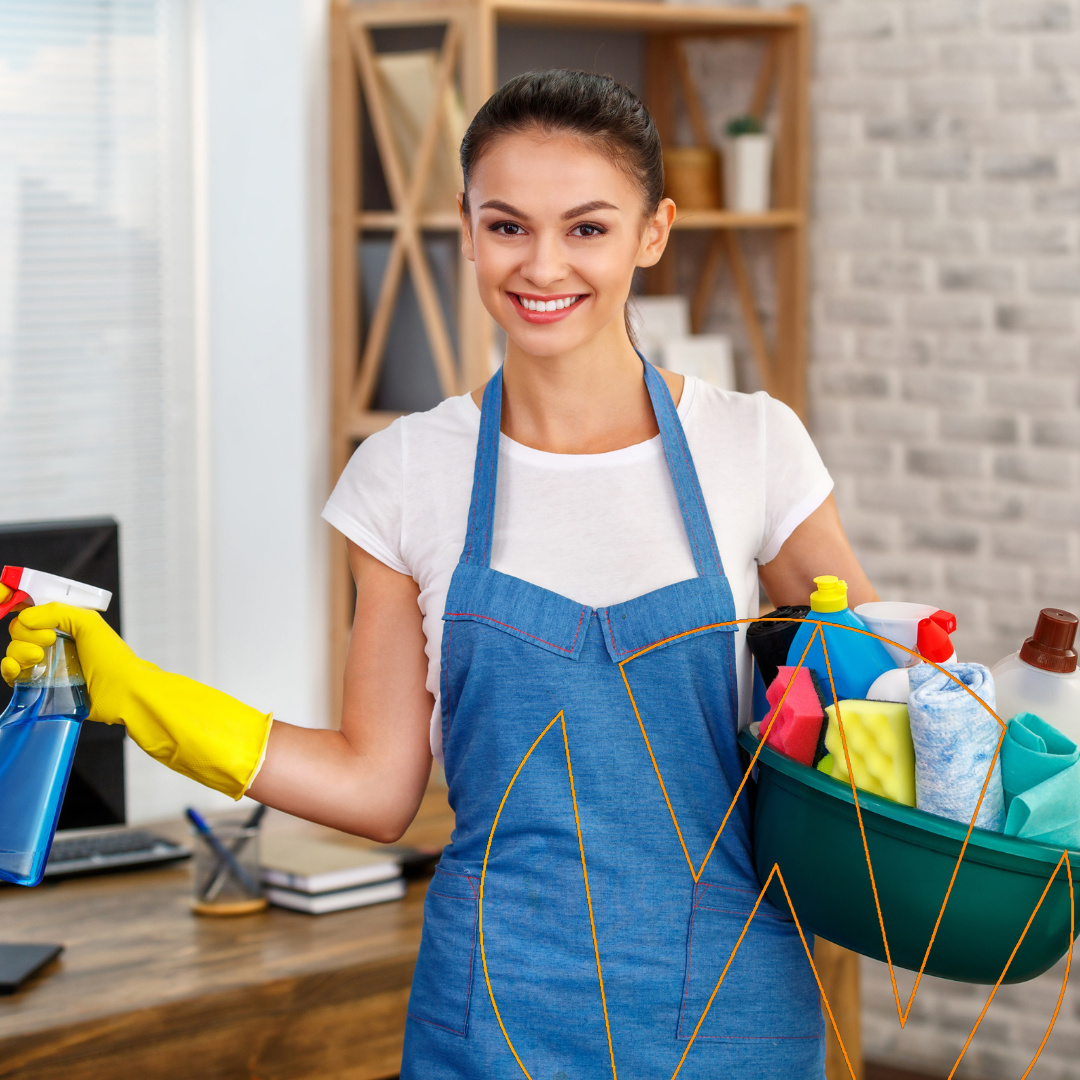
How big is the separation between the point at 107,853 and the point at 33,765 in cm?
76

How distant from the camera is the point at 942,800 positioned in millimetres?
894

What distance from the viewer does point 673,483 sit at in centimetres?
117

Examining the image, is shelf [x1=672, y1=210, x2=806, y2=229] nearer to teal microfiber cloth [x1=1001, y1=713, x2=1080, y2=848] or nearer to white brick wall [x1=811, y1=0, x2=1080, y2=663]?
white brick wall [x1=811, y1=0, x2=1080, y2=663]

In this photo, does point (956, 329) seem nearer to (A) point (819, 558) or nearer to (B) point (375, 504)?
(A) point (819, 558)

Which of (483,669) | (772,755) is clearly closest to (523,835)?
(483,669)

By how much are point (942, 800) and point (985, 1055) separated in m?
2.00

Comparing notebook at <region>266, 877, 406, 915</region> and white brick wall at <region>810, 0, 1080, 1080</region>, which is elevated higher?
white brick wall at <region>810, 0, 1080, 1080</region>

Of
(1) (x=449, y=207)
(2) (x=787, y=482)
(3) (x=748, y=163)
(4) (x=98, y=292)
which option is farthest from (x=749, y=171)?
(2) (x=787, y=482)

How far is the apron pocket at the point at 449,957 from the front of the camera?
112 centimetres

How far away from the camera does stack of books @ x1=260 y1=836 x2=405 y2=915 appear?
5.35 feet

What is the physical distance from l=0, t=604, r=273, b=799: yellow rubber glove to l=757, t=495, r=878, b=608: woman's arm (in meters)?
0.51

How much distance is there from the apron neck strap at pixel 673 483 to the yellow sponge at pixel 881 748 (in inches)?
9.2
